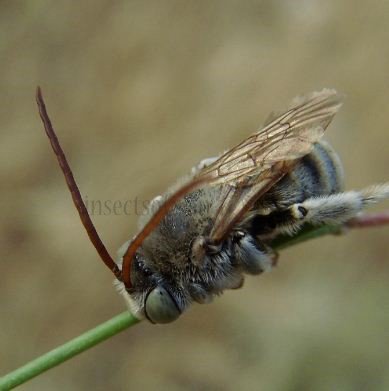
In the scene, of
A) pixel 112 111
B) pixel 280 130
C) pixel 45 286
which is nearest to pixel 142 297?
pixel 280 130

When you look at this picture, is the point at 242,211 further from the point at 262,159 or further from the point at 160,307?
the point at 160,307

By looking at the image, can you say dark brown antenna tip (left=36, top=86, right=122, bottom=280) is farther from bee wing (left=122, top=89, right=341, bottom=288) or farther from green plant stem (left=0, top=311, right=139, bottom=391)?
bee wing (left=122, top=89, right=341, bottom=288)

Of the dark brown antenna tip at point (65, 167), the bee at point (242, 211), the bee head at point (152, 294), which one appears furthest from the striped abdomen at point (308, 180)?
the dark brown antenna tip at point (65, 167)

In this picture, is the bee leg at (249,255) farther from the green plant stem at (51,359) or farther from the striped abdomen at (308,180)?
the green plant stem at (51,359)

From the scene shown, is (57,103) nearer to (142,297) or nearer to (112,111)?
(112,111)

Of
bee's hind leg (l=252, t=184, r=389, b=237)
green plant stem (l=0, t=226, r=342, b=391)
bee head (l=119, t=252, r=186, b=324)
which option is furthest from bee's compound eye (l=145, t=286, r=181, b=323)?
bee's hind leg (l=252, t=184, r=389, b=237)

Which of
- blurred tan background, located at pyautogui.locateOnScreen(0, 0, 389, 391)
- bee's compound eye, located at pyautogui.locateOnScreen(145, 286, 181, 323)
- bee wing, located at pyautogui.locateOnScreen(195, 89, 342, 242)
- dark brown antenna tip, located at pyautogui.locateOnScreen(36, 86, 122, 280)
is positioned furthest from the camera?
blurred tan background, located at pyautogui.locateOnScreen(0, 0, 389, 391)

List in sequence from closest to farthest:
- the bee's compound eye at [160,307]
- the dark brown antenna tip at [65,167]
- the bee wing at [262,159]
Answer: the dark brown antenna tip at [65,167] < the bee's compound eye at [160,307] < the bee wing at [262,159]
